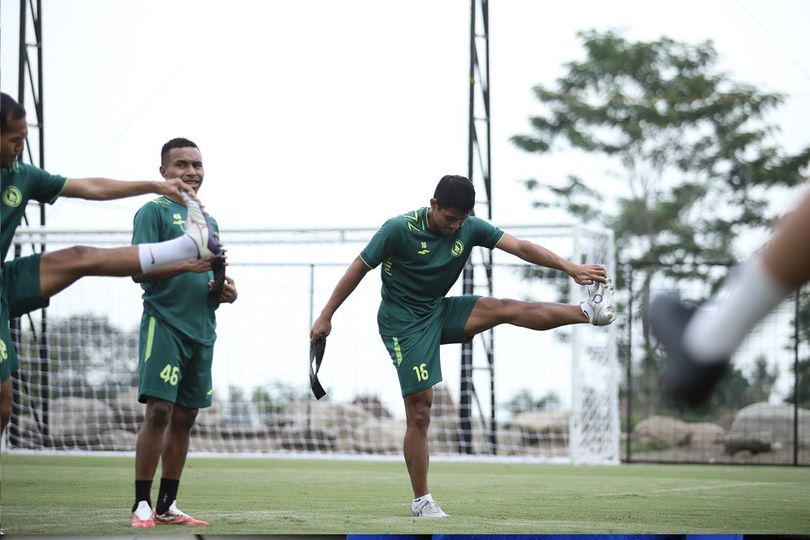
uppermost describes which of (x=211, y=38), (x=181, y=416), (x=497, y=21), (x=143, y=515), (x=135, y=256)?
(x=497, y=21)

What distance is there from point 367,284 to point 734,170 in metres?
7.05

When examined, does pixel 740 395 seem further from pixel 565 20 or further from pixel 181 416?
pixel 181 416

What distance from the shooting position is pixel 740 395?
41.0ft

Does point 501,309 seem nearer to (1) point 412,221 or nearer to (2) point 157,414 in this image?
(1) point 412,221

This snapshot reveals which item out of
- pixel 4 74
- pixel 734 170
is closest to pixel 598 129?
pixel 734 170

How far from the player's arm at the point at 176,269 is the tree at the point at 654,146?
11.0 meters

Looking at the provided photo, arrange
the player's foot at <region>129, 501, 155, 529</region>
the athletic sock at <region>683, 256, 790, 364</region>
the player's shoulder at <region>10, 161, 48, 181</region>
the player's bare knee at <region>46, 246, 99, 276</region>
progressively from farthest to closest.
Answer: the player's foot at <region>129, 501, 155, 529</region>, the player's shoulder at <region>10, 161, 48, 181</region>, the player's bare knee at <region>46, 246, 99, 276</region>, the athletic sock at <region>683, 256, 790, 364</region>

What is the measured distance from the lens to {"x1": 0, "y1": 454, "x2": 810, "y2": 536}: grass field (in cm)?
407

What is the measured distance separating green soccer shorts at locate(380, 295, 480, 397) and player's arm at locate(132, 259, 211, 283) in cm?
114

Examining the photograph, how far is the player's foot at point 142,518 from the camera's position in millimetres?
3879

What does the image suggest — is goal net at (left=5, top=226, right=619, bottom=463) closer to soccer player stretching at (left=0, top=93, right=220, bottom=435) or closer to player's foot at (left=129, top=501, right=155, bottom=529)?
player's foot at (left=129, top=501, right=155, bottom=529)

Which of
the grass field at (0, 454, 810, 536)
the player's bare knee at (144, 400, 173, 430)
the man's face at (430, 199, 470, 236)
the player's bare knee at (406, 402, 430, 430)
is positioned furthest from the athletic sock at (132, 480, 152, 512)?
the man's face at (430, 199, 470, 236)

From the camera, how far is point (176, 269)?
3.51m

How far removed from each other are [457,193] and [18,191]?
1662 mm
